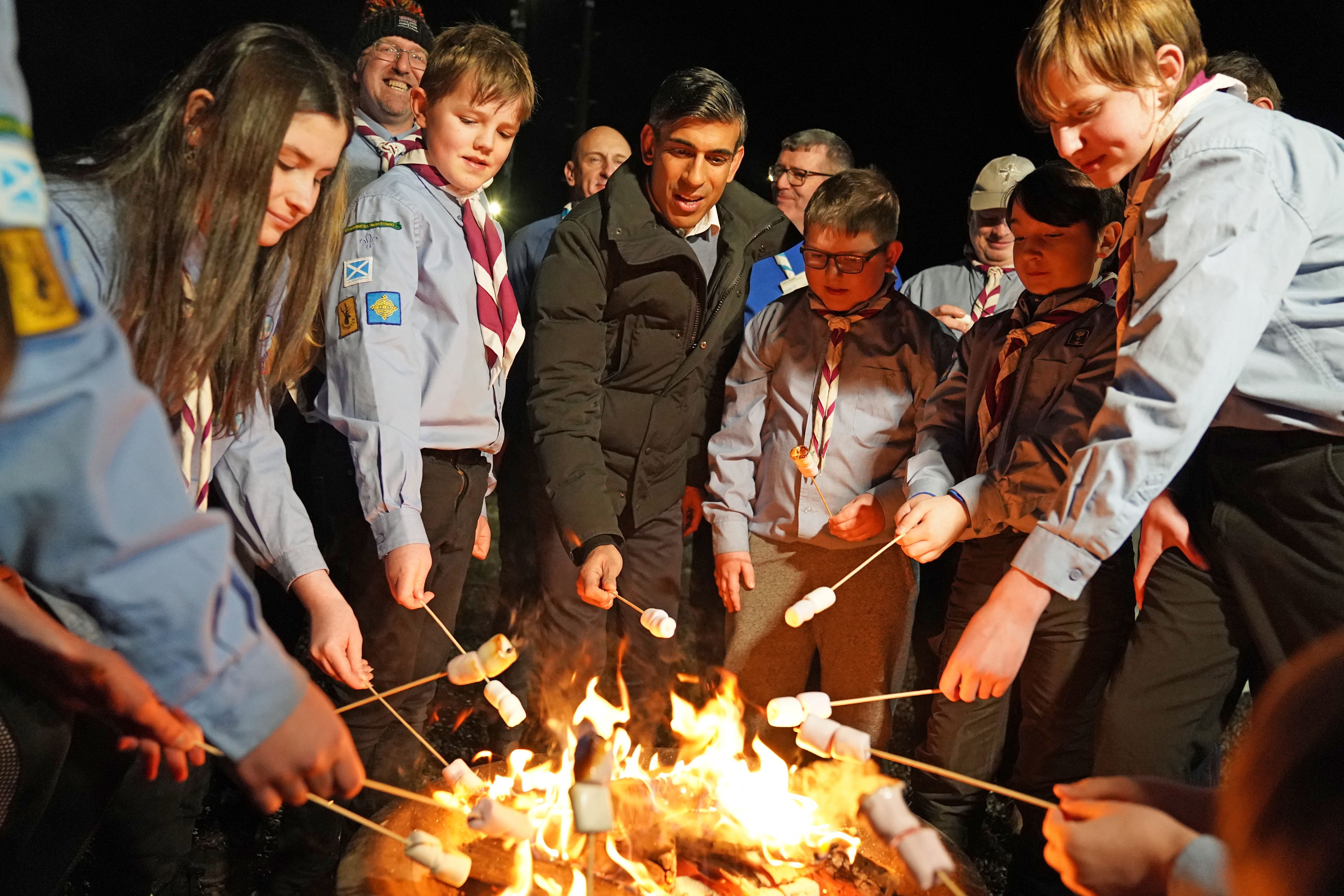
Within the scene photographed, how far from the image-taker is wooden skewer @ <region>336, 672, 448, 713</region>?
252cm

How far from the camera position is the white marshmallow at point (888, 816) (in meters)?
1.84

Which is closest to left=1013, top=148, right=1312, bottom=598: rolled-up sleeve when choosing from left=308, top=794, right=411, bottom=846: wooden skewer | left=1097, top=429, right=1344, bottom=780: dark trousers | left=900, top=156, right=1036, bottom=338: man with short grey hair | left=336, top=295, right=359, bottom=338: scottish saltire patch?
left=1097, top=429, right=1344, bottom=780: dark trousers

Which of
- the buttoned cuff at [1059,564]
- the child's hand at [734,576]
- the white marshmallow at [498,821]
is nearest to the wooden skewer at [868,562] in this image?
the child's hand at [734,576]

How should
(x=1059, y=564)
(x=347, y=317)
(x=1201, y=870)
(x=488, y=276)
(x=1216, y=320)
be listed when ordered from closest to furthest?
1. (x=1201, y=870)
2. (x=1216, y=320)
3. (x=1059, y=564)
4. (x=347, y=317)
5. (x=488, y=276)

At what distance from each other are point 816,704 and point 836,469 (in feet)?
3.63

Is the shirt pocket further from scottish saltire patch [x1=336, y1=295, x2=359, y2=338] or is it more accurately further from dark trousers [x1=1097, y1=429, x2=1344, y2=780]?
scottish saltire patch [x1=336, y1=295, x2=359, y2=338]

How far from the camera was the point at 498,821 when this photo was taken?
203 centimetres

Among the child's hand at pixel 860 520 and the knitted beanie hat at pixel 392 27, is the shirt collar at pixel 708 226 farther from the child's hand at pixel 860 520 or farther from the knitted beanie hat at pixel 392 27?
the knitted beanie hat at pixel 392 27

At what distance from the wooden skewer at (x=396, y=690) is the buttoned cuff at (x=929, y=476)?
1.66 m

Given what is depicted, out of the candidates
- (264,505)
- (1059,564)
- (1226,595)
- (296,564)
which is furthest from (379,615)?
(1226,595)

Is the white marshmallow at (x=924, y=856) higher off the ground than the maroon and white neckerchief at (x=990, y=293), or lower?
lower

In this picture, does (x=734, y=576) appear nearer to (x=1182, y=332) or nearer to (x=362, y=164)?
(x=1182, y=332)

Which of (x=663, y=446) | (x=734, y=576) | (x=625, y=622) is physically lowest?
(x=625, y=622)

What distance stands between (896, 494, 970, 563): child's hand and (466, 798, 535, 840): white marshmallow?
1.47 m
